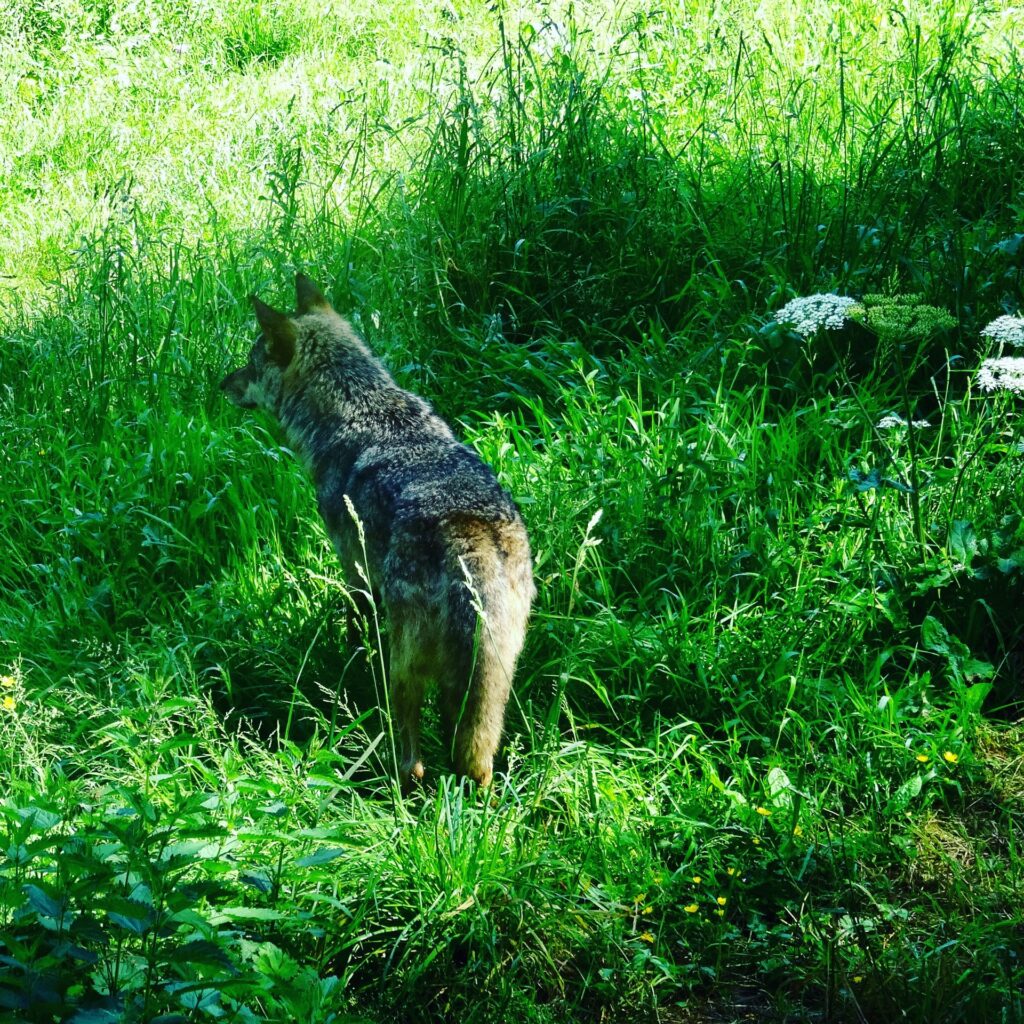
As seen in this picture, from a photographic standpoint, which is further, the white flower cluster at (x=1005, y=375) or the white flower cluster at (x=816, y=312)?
the white flower cluster at (x=816, y=312)

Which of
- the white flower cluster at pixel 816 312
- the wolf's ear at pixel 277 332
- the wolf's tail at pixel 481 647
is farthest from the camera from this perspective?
the wolf's ear at pixel 277 332

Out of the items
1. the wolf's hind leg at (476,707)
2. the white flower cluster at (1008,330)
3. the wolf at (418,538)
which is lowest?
the wolf's hind leg at (476,707)

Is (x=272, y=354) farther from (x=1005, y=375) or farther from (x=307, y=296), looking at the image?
(x=1005, y=375)

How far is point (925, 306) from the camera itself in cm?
459

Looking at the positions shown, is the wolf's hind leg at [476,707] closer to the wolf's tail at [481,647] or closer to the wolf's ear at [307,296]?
the wolf's tail at [481,647]

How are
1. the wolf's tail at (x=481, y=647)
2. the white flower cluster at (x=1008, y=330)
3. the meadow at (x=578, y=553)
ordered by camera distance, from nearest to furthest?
the meadow at (x=578, y=553), the wolf's tail at (x=481, y=647), the white flower cluster at (x=1008, y=330)

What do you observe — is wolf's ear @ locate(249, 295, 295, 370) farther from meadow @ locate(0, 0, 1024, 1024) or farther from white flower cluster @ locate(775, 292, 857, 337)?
white flower cluster @ locate(775, 292, 857, 337)

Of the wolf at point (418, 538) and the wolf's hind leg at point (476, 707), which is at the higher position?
the wolf at point (418, 538)

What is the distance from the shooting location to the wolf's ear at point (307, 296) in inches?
219

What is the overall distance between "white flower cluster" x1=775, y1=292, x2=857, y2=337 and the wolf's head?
7.00ft

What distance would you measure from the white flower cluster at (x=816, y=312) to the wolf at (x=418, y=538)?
1.43m

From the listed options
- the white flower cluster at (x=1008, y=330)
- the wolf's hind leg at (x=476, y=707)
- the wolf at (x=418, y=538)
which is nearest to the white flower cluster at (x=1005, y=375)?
the white flower cluster at (x=1008, y=330)

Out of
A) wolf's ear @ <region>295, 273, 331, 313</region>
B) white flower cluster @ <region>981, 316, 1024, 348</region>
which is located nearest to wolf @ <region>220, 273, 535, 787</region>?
wolf's ear @ <region>295, 273, 331, 313</region>

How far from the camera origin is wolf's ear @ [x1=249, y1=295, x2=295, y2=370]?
525 centimetres
